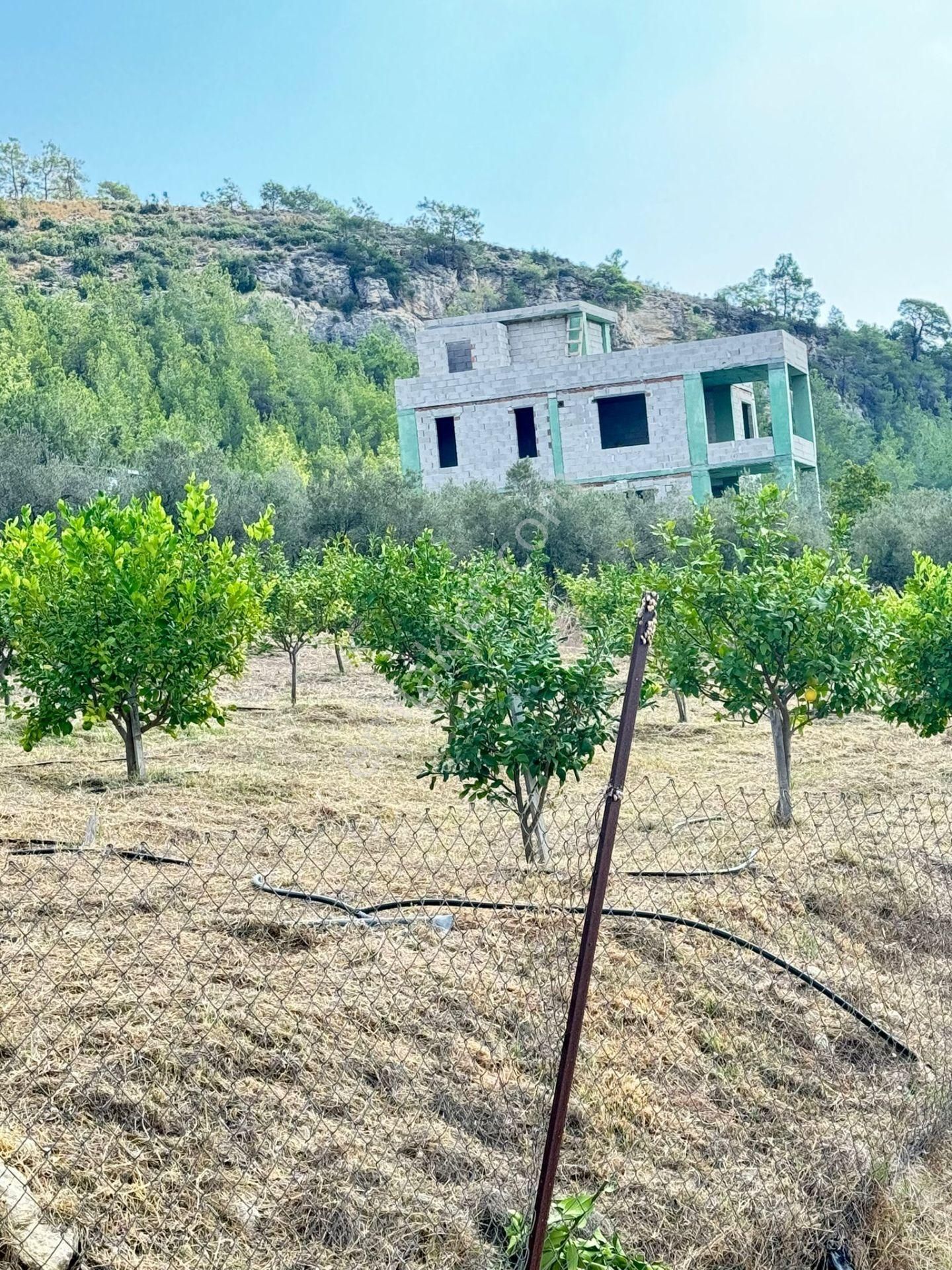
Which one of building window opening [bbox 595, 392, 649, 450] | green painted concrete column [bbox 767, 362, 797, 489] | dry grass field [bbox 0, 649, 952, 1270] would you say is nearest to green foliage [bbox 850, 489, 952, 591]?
green painted concrete column [bbox 767, 362, 797, 489]

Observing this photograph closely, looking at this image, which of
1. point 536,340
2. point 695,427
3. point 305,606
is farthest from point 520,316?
point 305,606

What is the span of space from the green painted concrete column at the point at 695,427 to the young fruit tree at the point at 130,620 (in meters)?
25.5

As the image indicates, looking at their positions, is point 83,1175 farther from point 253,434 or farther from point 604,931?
point 253,434

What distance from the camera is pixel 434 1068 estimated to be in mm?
4375

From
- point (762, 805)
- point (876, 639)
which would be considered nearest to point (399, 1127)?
point (876, 639)

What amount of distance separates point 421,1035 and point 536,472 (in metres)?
31.0

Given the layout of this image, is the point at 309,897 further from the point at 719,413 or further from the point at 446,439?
the point at 719,413

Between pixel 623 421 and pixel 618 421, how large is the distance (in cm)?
16

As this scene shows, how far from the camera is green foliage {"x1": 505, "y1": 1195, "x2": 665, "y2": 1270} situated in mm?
3637

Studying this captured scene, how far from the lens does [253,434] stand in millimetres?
49500

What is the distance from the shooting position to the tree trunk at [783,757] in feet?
29.9

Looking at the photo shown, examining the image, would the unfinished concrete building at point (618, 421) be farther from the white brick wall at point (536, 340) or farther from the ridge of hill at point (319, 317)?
the ridge of hill at point (319, 317)

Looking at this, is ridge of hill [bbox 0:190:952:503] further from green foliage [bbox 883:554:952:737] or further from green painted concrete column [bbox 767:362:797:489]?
green foliage [bbox 883:554:952:737]

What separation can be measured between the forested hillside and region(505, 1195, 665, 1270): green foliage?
2650cm
